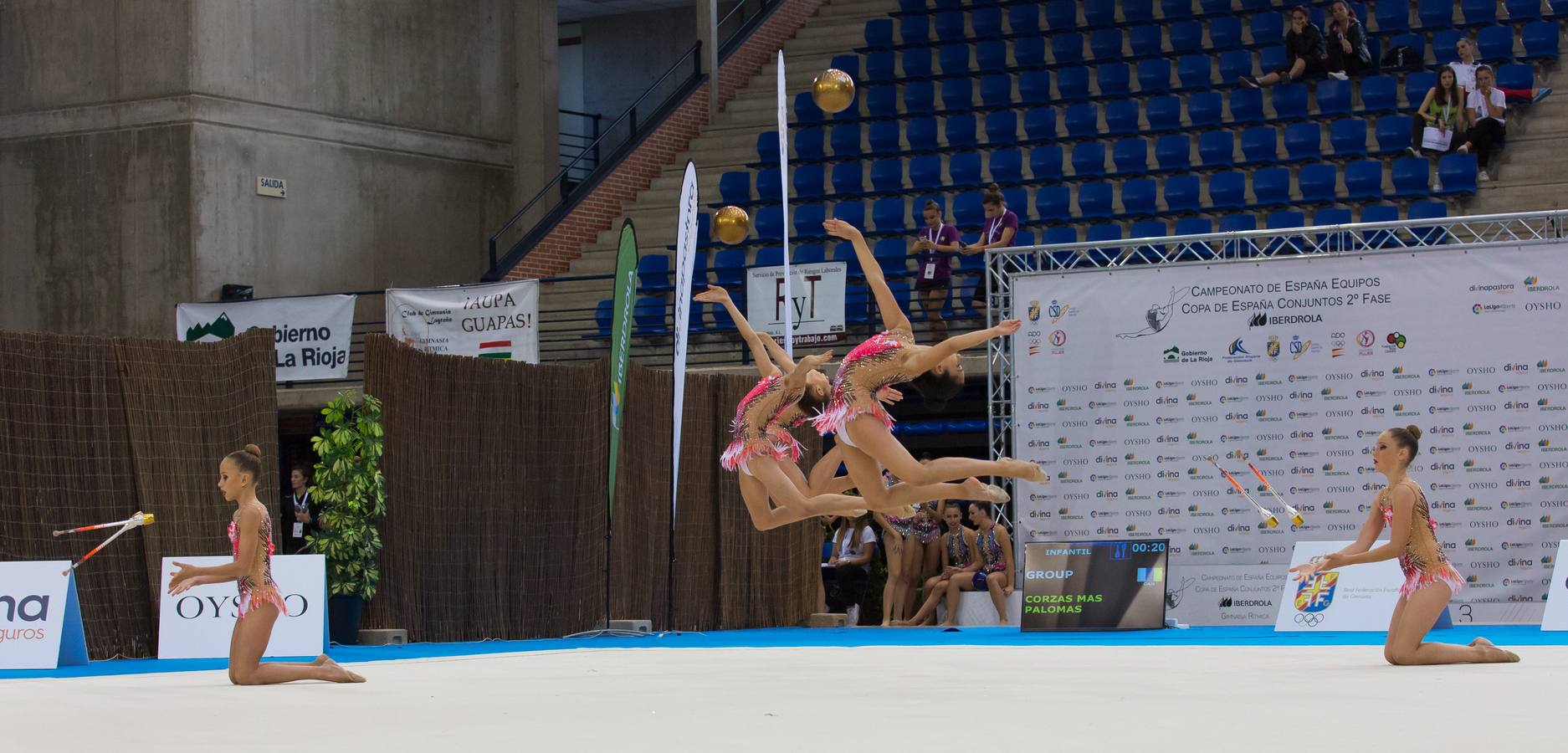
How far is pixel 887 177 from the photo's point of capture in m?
18.9

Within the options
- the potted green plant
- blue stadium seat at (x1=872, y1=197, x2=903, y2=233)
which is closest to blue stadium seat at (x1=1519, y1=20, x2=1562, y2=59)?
blue stadium seat at (x1=872, y1=197, x2=903, y2=233)

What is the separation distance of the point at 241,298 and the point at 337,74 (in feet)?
11.7

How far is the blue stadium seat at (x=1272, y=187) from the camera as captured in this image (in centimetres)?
1673

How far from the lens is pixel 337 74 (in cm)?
1986

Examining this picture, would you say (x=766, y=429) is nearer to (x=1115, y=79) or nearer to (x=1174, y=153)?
(x=1174, y=153)

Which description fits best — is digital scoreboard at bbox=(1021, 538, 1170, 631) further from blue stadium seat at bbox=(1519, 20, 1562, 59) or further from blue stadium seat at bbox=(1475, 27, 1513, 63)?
blue stadium seat at bbox=(1519, 20, 1562, 59)

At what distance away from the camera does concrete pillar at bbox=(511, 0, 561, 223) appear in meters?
21.8

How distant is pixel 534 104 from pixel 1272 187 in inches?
386

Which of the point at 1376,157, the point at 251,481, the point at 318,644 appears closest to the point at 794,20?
the point at 1376,157

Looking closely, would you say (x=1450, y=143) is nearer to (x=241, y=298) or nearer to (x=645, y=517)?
(x=645, y=517)

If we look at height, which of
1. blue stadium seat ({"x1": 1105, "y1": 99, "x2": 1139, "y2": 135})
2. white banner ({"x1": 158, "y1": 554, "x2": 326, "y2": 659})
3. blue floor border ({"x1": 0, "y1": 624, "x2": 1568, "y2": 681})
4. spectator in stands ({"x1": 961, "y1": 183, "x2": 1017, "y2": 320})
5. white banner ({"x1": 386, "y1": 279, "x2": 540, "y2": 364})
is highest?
blue stadium seat ({"x1": 1105, "y1": 99, "x2": 1139, "y2": 135})

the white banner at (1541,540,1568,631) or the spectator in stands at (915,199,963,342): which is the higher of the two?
the spectator in stands at (915,199,963,342)

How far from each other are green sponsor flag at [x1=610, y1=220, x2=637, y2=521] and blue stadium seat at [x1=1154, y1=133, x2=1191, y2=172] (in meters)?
7.96

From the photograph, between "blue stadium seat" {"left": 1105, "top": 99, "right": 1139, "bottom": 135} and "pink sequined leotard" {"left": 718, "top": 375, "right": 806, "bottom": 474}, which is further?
"blue stadium seat" {"left": 1105, "top": 99, "right": 1139, "bottom": 135}
